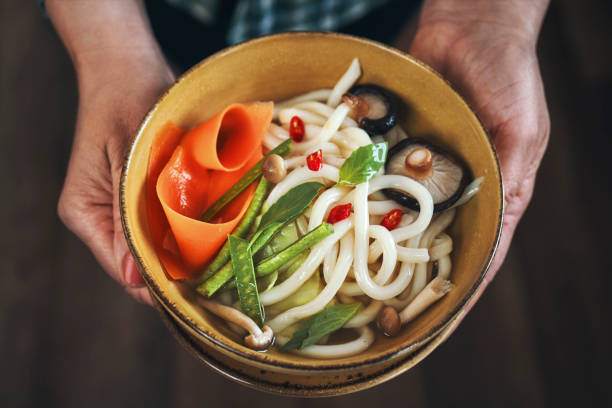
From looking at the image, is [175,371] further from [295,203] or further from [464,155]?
[464,155]

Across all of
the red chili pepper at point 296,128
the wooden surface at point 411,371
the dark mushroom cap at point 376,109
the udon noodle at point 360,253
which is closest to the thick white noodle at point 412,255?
the udon noodle at point 360,253

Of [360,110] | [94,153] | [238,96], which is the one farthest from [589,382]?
[94,153]

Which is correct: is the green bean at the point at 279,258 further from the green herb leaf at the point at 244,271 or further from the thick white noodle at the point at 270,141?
the thick white noodle at the point at 270,141

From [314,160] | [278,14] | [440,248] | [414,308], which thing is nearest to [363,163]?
[314,160]

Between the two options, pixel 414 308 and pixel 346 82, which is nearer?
pixel 414 308

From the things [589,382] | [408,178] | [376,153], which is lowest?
[589,382]

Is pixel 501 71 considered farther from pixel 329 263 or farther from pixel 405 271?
pixel 329 263
